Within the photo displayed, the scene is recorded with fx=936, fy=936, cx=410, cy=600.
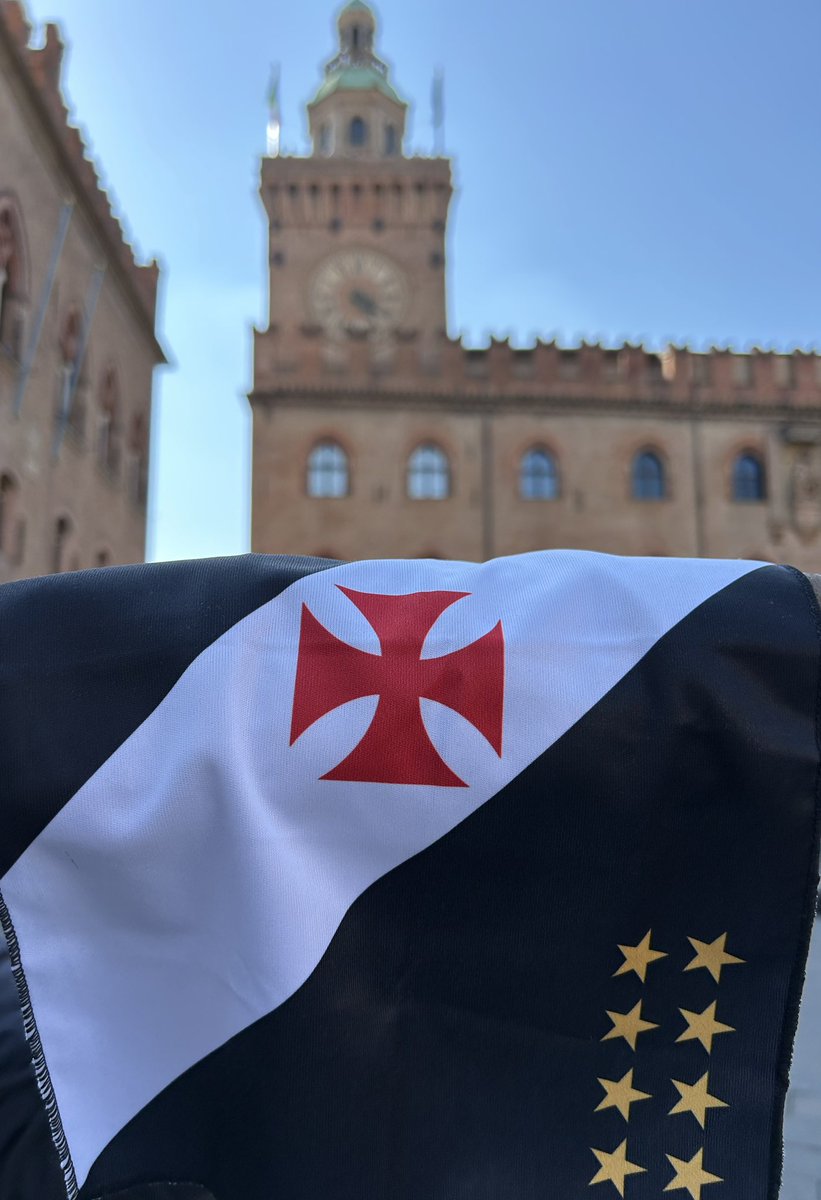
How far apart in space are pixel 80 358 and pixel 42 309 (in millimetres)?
2064

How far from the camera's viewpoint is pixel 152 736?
5.16 ft

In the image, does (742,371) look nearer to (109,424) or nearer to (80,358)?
(109,424)

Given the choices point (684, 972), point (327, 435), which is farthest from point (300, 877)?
point (327, 435)

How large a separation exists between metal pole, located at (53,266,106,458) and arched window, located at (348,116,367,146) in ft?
61.6

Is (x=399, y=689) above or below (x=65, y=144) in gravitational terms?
below

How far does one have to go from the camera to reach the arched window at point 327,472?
21.1 metres

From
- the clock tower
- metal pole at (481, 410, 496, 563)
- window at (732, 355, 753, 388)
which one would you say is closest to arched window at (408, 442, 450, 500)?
the clock tower

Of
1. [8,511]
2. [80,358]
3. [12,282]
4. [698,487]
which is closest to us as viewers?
[8,511]

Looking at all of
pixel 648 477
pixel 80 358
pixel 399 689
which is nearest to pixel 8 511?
pixel 80 358

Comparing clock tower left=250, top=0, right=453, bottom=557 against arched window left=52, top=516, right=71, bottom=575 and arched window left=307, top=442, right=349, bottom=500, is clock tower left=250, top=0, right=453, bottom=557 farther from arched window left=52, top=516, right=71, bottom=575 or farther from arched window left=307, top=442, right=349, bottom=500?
arched window left=52, top=516, right=71, bottom=575

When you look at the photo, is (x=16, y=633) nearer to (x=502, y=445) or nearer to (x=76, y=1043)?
(x=76, y=1043)

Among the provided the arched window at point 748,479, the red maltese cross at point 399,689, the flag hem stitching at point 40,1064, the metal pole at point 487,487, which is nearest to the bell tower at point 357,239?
the metal pole at point 487,487

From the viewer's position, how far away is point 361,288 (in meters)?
28.6

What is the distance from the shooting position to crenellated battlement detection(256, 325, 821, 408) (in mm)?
21828
